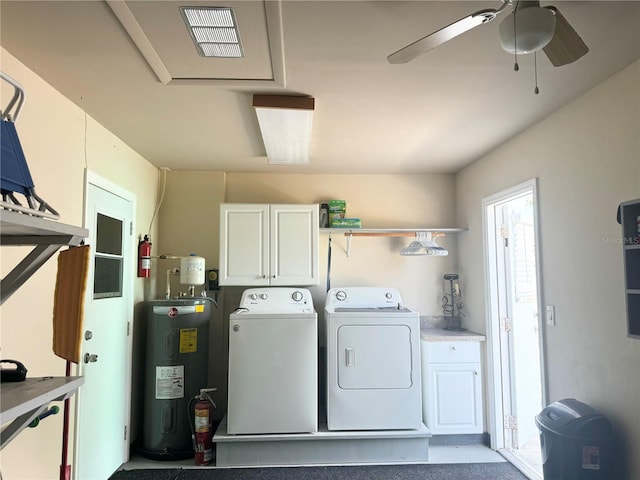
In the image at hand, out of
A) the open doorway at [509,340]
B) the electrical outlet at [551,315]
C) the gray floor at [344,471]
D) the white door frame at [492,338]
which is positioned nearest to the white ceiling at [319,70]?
the white door frame at [492,338]

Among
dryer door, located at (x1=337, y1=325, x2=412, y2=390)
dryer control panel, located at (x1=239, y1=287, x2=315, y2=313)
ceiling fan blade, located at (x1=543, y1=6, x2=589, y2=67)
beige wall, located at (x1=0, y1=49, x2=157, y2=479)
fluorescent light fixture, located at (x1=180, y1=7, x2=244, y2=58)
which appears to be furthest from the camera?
dryer control panel, located at (x1=239, y1=287, x2=315, y2=313)

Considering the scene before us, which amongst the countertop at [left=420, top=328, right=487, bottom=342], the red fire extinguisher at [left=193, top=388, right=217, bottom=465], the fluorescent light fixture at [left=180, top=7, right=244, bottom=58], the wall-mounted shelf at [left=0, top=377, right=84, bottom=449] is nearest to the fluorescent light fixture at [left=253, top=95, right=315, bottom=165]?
the fluorescent light fixture at [left=180, top=7, right=244, bottom=58]

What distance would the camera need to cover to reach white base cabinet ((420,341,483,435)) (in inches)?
135

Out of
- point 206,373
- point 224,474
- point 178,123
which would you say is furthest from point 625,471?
point 178,123

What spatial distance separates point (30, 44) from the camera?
5.76ft

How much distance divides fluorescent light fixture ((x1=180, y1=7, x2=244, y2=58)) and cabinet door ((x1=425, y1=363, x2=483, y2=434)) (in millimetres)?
2789

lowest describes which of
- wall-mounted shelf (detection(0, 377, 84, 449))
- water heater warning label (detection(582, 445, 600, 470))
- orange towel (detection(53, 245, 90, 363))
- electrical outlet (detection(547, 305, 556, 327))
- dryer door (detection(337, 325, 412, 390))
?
water heater warning label (detection(582, 445, 600, 470))

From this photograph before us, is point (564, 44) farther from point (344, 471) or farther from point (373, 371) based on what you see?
point (344, 471)

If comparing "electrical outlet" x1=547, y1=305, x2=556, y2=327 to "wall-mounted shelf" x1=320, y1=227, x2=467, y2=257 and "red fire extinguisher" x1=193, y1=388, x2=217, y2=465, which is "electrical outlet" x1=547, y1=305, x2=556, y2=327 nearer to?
"wall-mounted shelf" x1=320, y1=227, x2=467, y2=257

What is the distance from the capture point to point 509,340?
336cm

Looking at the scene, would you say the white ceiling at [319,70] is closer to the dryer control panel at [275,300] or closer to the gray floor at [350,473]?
the dryer control panel at [275,300]

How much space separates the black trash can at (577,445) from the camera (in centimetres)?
195

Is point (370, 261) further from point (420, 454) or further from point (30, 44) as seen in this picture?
point (30, 44)

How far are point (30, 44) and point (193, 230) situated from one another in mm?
2262
